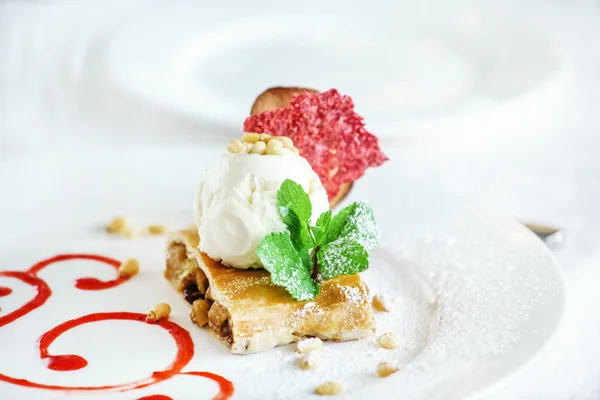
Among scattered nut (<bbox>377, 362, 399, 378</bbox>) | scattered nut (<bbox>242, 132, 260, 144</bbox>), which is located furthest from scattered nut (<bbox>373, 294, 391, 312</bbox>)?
scattered nut (<bbox>242, 132, 260, 144</bbox>)

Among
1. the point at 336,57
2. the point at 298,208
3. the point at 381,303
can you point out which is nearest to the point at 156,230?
the point at 298,208

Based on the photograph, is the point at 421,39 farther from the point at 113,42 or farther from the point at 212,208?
the point at 212,208

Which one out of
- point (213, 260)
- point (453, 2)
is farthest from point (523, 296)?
point (453, 2)

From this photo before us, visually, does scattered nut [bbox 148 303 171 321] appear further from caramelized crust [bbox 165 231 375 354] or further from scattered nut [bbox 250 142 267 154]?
scattered nut [bbox 250 142 267 154]

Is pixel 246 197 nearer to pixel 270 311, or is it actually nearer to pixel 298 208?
pixel 298 208

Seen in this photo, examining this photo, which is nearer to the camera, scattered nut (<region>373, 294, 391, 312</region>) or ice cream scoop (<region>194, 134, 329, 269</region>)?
ice cream scoop (<region>194, 134, 329, 269</region>)
